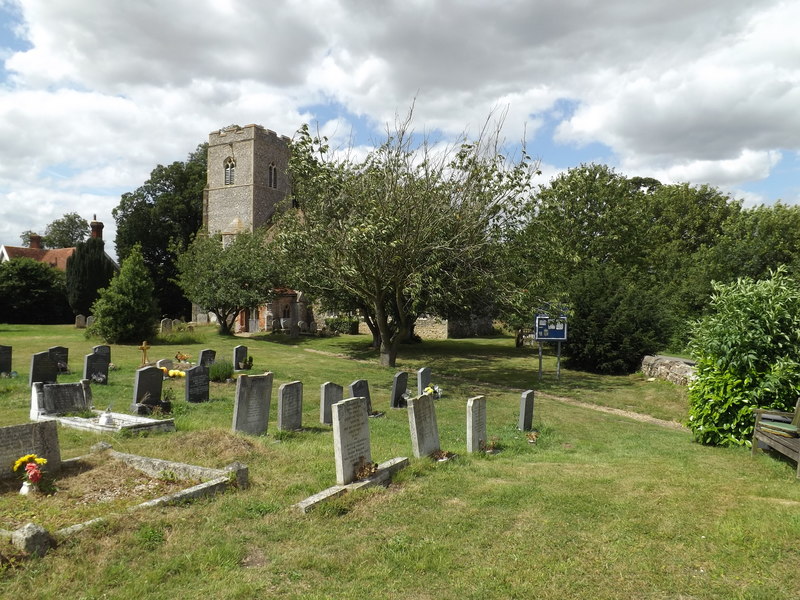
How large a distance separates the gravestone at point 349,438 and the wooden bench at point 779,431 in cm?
538

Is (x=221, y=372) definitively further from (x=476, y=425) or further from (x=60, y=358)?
(x=476, y=425)

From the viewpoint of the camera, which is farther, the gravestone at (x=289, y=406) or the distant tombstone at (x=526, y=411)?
the distant tombstone at (x=526, y=411)

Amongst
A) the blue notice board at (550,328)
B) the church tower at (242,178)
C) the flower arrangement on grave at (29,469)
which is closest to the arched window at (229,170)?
the church tower at (242,178)

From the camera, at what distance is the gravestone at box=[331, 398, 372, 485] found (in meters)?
6.44

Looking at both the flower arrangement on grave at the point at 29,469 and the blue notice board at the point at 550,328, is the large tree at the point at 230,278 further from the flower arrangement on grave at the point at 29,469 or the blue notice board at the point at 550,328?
the flower arrangement on grave at the point at 29,469

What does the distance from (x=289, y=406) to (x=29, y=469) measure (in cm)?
452

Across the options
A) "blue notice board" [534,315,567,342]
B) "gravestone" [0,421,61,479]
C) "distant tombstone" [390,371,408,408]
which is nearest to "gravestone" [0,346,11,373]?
"distant tombstone" [390,371,408,408]

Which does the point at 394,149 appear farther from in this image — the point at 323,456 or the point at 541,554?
the point at 541,554

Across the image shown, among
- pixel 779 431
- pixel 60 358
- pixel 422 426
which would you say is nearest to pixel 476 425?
pixel 422 426

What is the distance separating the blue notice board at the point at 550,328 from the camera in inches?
742

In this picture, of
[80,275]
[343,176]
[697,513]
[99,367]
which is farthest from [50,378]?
[80,275]

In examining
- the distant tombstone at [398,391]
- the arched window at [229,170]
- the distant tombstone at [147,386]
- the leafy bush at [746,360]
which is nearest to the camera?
the leafy bush at [746,360]

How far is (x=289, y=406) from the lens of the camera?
9.92 meters

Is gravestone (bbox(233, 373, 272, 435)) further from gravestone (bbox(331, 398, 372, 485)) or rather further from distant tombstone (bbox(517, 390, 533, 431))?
distant tombstone (bbox(517, 390, 533, 431))
